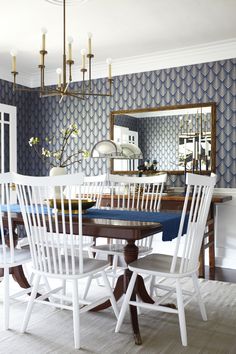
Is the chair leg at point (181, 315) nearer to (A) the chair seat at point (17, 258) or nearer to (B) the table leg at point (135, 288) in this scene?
(B) the table leg at point (135, 288)

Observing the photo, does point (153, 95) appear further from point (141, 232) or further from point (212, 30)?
point (141, 232)

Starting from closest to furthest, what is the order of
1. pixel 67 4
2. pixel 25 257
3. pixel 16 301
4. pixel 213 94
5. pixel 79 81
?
pixel 25 257, pixel 16 301, pixel 67 4, pixel 213 94, pixel 79 81

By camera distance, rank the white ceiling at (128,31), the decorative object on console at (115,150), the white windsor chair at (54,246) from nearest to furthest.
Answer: the white windsor chair at (54,246), the white ceiling at (128,31), the decorative object on console at (115,150)

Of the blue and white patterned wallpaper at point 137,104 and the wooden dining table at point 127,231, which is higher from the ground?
the blue and white patterned wallpaper at point 137,104

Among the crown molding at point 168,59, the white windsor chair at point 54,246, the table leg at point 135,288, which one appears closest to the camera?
the white windsor chair at point 54,246

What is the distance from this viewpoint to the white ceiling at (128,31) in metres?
3.29

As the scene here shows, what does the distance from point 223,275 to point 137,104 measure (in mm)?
2283

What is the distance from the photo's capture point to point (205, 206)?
232cm

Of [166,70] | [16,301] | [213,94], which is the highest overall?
[166,70]

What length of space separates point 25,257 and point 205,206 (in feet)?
4.11

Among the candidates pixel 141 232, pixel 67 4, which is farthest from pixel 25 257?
pixel 67 4

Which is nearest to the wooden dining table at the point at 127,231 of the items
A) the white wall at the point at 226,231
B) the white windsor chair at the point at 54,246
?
the white windsor chair at the point at 54,246

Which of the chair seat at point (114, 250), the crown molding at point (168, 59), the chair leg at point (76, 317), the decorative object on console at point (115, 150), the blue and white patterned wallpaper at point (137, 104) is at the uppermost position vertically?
the crown molding at point (168, 59)

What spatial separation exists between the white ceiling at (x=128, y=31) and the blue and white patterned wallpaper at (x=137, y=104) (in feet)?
0.50
